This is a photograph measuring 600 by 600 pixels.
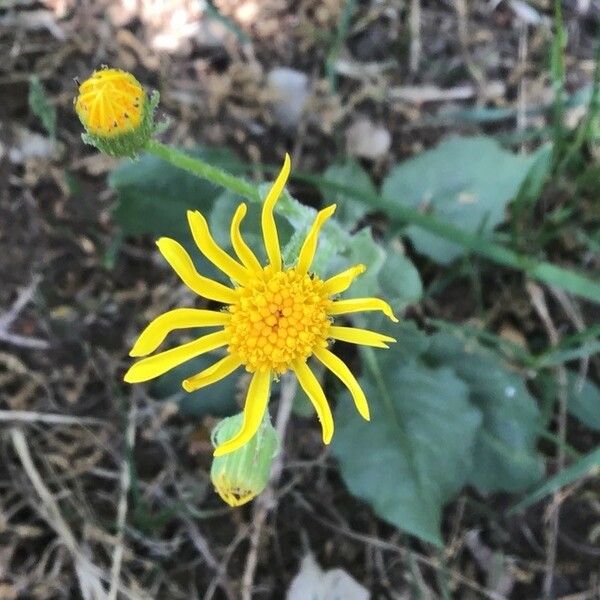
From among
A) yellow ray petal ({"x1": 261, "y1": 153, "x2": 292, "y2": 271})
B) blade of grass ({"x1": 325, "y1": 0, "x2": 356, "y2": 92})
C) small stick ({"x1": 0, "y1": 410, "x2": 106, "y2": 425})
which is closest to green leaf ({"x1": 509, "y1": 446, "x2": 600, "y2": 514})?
yellow ray petal ({"x1": 261, "y1": 153, "x2": 292, "y2": 271})

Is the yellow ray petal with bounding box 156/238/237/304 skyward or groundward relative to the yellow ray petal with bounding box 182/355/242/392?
skyward

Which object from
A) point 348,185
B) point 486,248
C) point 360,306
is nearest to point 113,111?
point 360,306

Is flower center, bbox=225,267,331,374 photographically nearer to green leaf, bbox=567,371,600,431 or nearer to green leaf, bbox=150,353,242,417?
green leaf, bbox=150,353,242,417

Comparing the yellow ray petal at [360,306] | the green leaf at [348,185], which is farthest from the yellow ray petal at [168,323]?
the green leaf at [348,185]

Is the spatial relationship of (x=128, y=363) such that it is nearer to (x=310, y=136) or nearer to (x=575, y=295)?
(x=310, y=136)

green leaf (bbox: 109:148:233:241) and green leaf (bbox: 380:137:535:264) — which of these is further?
green leaf (bbox: 380:137:535:264)

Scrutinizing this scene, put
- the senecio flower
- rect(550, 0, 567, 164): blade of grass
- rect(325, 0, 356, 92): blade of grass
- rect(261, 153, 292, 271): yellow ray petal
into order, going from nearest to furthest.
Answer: rect(261, 153, 292, 271): yellow ray petal
the senecio flower
rect(550, 0, 567, 164): blade of grass
rect(325, 0, 356, 92): blade of grass

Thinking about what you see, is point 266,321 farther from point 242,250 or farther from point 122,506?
point 122,506
